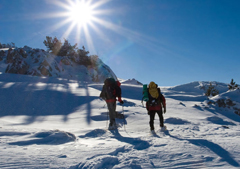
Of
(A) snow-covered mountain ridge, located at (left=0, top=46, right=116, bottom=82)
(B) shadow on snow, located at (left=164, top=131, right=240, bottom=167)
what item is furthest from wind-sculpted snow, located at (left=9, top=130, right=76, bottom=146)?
(A) snow-covered mountain ridge, located at (left=0, top=46, right=116, bottom=82)

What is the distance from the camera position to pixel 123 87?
16.9 metres

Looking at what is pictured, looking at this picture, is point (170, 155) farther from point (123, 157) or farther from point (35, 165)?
point (35, 165)

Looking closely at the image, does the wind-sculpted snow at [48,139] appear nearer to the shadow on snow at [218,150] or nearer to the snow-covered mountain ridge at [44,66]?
the shadow on snow at [218,150]

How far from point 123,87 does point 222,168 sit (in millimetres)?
14910

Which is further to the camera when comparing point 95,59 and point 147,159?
point 95,59

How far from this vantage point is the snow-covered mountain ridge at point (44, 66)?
22719mm

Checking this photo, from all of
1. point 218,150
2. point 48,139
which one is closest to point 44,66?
point 48,139

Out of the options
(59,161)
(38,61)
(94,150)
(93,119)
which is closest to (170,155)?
(94,150)

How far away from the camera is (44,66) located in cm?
2392

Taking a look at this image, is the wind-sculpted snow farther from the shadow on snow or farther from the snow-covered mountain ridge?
the snow-covered mountain ridge

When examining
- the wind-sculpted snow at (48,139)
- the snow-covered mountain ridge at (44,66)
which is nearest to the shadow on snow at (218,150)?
the wind-sculpted snow at (48,139)

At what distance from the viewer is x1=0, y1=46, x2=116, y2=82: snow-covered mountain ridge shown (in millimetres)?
22719

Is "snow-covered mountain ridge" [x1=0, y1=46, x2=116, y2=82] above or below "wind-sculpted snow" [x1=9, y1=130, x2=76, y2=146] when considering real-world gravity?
above

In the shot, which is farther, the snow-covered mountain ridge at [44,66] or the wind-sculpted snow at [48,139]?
the snow-covered mountain ridge at [44,66]
